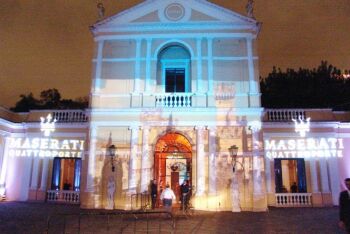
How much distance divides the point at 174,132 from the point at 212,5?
7948mm

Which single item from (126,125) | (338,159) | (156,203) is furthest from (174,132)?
(338,159)

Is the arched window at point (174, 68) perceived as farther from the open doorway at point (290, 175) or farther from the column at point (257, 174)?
the open doorway at point (290, 175)

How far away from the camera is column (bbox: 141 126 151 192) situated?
1706 cm

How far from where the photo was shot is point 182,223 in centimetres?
1263

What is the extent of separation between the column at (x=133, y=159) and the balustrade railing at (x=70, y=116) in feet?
15.9

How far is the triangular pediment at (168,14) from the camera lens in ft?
62.1

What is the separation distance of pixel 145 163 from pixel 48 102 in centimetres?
3224

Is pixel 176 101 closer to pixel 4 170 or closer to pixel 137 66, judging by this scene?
pixel 137 66

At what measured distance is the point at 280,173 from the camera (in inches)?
Result: 782

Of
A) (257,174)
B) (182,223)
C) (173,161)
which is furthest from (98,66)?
(257,174)

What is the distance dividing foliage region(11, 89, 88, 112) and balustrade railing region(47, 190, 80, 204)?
22490 millimetres

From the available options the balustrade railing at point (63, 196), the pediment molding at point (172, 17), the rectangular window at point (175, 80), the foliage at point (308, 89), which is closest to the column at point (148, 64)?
the pediment molding at point (172, 17)

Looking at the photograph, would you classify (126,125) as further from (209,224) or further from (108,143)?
(209,224)

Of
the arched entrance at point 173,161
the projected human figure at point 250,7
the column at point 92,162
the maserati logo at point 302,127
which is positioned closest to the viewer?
the column at point 92,162
